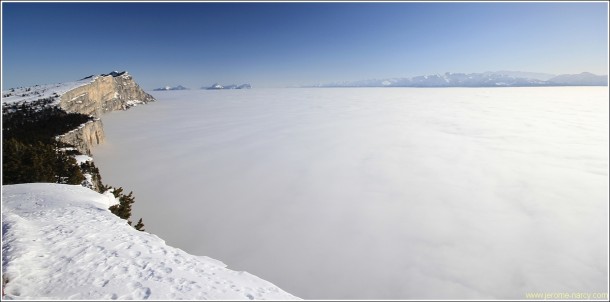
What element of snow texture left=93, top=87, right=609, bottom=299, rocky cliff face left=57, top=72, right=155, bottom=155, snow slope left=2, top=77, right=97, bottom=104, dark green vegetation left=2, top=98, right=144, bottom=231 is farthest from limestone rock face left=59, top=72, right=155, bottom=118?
dark green vegetation left=2, top=98, right=144, bottom=231

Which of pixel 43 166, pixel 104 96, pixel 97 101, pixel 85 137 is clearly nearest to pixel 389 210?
pixel 43 166

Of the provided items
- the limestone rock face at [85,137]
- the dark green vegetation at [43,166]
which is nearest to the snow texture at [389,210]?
the limestone rock face at [85,137]

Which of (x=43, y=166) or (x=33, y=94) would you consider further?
(x=33, y=94)

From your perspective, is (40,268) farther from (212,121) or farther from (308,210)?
(212,121)

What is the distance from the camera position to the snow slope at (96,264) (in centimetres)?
717

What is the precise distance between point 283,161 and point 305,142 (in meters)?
9.67

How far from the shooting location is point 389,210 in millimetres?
20516

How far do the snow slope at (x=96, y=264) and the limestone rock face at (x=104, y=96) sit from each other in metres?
41.4

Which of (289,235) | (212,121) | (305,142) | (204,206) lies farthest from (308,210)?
(212,121)

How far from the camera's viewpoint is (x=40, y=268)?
298 inches

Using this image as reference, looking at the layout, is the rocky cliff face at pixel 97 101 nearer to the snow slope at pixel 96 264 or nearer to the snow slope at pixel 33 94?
the snow slope at pixel 33 94

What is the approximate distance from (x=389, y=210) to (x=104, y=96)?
76453 mm

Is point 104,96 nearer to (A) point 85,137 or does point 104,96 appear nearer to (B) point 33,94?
(B) point 33,94

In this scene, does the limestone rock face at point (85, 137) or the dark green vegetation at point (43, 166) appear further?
the limestone rock face at point (85, 137)
